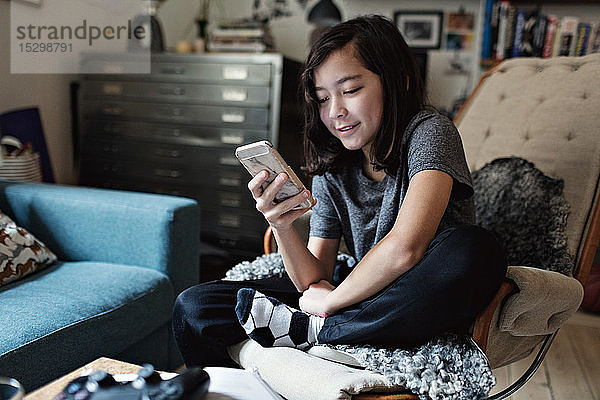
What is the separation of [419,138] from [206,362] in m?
0.63

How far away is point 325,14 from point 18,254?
1856mm

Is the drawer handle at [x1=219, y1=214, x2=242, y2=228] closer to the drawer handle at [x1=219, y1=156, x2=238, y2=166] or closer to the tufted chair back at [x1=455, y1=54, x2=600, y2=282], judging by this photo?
the drawer handle at [x1=219, y1=156, x2=238, y2=166]

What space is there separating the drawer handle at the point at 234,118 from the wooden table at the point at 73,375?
179 centimetres

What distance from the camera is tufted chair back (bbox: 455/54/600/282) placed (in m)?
1.37

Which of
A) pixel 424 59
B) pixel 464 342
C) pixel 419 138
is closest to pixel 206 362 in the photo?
pixel 464 342

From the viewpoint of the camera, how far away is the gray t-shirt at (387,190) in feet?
3.63

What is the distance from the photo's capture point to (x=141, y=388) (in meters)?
0.75

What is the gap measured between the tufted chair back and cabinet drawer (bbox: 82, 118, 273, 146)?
1.13 metres

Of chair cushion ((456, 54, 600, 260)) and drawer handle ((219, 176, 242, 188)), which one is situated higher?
chair cushion ((456, 54, 600, 260))

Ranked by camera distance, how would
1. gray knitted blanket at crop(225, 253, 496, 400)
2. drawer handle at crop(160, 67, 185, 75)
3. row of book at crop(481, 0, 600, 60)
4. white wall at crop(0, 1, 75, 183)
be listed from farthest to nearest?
drawer handle at crop(160, 67, 185, 75) < row of book at crop(481, 0, 600, 60) < white wall at crop(0, 1, 75, 183) < gray knitted blanket at crop(225, 253, 496, 400)

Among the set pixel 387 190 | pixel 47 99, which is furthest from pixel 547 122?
pixel 47 99

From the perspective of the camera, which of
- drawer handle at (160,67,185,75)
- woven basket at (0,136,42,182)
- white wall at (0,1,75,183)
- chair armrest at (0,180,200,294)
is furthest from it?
drawer handle at (160,67,185,75)

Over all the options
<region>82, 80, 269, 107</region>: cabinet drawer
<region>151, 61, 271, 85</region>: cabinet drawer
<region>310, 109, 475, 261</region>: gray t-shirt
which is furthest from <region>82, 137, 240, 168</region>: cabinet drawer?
<region>310, 109, 475, 261</region>: gray t-shirt

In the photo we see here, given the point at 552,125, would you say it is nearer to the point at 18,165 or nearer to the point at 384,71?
the point at 384,71
